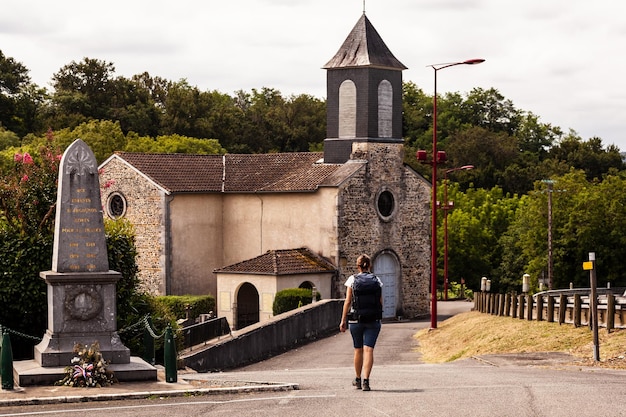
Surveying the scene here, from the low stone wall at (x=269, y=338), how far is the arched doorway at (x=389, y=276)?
11193mm

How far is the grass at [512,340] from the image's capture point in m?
25.1

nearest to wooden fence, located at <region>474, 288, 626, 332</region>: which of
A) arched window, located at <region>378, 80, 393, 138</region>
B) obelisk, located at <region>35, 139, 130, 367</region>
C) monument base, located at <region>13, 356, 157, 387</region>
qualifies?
monument base, located at <region>13, 356, 157, 387</region>

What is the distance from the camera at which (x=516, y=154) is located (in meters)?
103

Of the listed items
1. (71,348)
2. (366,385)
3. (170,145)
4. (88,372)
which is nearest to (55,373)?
(88,372)

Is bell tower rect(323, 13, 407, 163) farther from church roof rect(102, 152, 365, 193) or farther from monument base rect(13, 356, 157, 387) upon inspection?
monument base rect(13, 356, 157, 387)

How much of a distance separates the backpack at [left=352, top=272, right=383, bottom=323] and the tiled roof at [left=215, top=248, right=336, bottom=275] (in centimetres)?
3129

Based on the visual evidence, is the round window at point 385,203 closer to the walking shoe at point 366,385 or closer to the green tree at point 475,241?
the green tree at point 475,241

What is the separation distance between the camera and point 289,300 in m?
46.6

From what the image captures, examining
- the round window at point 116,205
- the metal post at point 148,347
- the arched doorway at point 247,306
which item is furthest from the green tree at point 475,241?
the metal post at point 148,347

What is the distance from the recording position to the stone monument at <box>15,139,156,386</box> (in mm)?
19422

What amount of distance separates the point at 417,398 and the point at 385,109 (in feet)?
126

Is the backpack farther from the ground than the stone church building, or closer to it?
closer to it

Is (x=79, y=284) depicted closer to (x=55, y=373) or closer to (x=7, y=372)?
(x=55, y=373)

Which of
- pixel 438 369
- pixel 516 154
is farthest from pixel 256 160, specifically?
pixel 516 154
